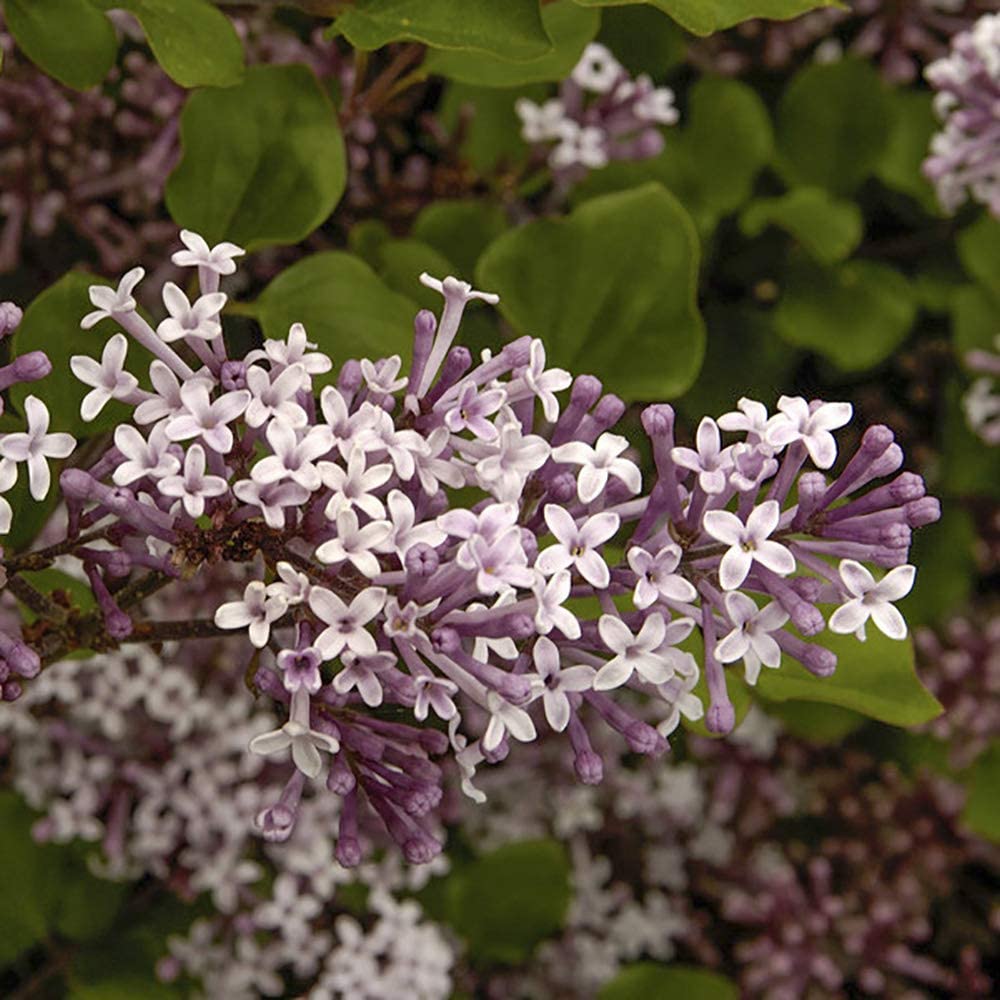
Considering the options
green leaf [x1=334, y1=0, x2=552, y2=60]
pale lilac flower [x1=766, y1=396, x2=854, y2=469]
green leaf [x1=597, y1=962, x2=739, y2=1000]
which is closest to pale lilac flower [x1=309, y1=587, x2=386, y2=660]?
pale lilac flower [x1=766, y1=396, x2=854, y2=469]

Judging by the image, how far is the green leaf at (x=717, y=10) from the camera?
0.79m

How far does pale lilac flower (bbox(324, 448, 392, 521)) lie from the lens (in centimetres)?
68

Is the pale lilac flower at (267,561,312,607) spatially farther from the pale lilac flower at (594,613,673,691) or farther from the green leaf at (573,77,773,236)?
the green leaf at (573,77,773,236)

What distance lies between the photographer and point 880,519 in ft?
2.46

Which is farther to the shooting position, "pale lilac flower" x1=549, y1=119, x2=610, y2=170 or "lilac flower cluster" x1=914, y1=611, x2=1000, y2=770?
"lilac flower cluster" x1=914, y1=611, x2=1000, y2=770

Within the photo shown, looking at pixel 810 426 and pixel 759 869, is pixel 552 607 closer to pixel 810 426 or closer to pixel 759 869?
pixel 810 426

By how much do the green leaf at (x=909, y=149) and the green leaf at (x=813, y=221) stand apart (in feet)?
0.29

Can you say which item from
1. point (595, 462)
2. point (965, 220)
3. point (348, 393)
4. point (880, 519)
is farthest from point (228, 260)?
point (965, 220)

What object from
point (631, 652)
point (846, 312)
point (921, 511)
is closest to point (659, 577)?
point (631, 652)

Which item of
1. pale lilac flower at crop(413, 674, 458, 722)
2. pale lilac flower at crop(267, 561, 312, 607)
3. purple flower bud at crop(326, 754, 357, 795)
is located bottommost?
purple flower bud at crop(326, 754, 357, 795)

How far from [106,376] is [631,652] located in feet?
1.03

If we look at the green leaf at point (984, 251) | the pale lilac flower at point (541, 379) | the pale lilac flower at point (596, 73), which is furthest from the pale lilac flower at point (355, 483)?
the green leaf at point (984, 251)

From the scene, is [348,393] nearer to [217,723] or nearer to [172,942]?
[217,723]

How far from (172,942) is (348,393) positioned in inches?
29.2
